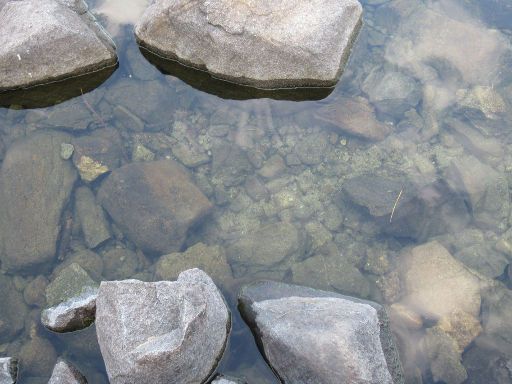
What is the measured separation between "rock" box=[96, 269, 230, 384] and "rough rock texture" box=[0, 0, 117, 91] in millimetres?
3146

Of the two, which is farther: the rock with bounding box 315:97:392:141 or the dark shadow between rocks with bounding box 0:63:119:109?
the rock with bounding box 315:97:392:141

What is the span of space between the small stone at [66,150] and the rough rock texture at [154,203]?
1.79 ft

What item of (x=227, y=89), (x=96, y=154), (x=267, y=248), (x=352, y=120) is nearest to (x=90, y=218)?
(x=96, y=154)

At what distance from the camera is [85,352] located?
4.05m

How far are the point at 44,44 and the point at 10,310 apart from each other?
2944mm

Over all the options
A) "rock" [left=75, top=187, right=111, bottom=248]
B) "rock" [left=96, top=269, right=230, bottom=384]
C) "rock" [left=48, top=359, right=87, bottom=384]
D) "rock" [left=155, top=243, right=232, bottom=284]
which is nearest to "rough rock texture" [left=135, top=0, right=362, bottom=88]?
"rock" [left=75, top=187, right=111, bottom=248]

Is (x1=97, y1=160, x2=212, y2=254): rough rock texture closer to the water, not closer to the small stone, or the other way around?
the water

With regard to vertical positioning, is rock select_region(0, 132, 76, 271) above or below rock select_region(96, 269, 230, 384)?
below

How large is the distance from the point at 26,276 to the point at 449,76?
19.0 ft

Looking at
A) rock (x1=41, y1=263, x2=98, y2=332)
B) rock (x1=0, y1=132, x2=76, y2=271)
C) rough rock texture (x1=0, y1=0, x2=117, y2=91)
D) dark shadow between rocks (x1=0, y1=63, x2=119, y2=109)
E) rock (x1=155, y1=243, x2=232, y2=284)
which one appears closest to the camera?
rock (x1=41, y1=263, x2=98, y2=332)

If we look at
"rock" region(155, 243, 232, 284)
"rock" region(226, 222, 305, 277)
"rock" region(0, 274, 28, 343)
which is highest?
"rock" region(226, 222, 305, 277)

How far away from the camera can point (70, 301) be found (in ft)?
13.6

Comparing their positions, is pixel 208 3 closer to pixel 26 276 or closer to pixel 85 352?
pixel 26 276

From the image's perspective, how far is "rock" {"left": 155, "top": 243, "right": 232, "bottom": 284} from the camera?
4594 millimetres
